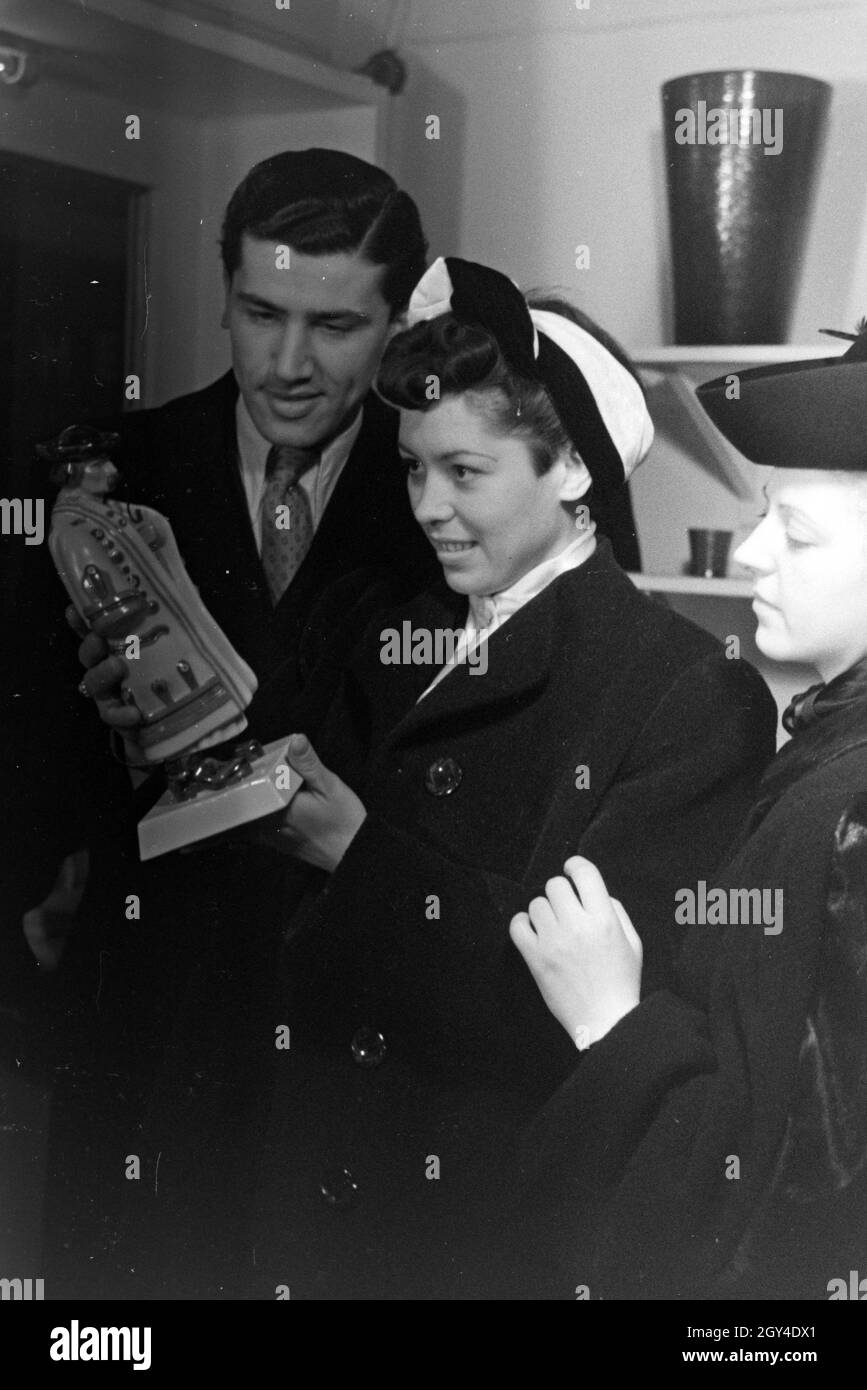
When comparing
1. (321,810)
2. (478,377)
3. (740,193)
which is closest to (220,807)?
(321,810)

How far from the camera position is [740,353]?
1.61 meters

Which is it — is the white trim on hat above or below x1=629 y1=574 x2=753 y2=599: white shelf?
above

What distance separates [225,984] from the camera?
5.65 feet

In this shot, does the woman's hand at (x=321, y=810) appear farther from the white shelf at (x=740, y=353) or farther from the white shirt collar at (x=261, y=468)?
the white shelf at (x=740, y=353)

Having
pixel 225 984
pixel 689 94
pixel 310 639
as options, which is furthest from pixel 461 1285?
pixel 689 94

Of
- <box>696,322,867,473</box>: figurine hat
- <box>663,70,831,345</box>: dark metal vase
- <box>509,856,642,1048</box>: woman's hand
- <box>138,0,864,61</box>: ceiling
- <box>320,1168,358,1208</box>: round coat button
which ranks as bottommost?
<box>320,1168,358,1208</box>: round coat button

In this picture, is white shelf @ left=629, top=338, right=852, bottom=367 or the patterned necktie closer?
white shelf @ left=629, top=338, right=852, bottom=367

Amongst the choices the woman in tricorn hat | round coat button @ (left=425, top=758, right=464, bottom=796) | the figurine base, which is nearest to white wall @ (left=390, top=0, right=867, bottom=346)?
the woman in tricorn hat

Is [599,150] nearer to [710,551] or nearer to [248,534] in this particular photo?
[710,551]

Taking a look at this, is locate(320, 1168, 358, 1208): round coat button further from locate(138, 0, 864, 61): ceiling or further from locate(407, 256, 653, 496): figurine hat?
locate(138, 0, 864, 61): ceiling

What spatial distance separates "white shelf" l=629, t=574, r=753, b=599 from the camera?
1621 millimetres

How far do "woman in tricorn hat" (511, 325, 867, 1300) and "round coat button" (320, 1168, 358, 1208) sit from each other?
8.6 inches

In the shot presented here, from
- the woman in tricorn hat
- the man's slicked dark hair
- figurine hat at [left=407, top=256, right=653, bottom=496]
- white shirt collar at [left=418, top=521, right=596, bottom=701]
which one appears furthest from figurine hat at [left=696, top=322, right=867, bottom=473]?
the man's slicked dark hair

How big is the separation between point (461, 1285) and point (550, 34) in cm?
152
